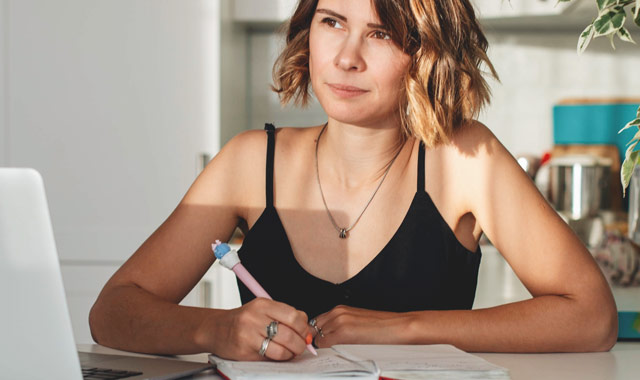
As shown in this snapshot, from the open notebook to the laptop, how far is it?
0.73ft

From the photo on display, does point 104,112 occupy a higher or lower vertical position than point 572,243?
higher

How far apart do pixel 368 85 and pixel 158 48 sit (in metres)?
1.65

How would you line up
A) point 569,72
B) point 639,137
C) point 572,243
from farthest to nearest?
point 569,72 < point 572,243 < point 639,137

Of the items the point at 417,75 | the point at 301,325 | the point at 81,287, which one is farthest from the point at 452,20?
the point at 81,287

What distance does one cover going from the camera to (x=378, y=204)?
1452mm

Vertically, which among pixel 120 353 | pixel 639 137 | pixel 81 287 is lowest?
pixel 81 287

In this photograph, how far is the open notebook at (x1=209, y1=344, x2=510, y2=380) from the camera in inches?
30.1

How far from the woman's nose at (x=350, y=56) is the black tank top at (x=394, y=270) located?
9.5 inches

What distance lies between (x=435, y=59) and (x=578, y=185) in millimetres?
1774

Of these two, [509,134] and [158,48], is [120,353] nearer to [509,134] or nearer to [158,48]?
[158,48]

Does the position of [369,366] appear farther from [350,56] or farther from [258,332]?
[350,56]

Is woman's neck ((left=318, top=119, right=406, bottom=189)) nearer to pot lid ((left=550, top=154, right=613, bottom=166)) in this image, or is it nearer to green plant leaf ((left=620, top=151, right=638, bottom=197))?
green plant leaf ((left=620, top=151, right=638, bottom=197))

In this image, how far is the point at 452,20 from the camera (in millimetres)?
1353

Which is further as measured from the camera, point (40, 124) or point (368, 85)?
Answer: point (40, 124)
